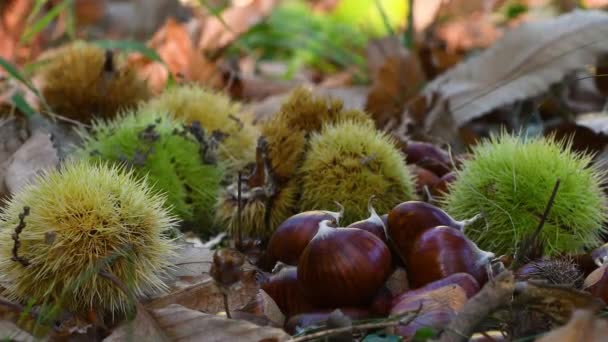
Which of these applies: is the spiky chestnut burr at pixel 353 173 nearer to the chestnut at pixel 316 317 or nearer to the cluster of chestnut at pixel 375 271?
the cluster of chestnut at pixel 375 271

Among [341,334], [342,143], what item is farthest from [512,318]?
[342,143]

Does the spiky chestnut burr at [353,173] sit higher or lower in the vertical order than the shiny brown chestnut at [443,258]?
higher

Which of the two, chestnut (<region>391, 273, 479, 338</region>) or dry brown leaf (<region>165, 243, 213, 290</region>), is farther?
dry brown leaf (<region>165, 243, 213, 290</region>)

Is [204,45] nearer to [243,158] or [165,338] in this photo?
[243,158]

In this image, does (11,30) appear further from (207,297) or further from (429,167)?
(207,297)

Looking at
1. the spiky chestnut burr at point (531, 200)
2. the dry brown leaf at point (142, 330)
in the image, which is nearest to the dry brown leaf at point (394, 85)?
the spiky chestnut burr at point (531, 200)

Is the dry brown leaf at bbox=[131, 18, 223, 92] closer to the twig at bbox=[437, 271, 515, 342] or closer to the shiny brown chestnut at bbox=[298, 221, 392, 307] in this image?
the shiny brown chestnut at bbox=[298, 221, 392, 307]

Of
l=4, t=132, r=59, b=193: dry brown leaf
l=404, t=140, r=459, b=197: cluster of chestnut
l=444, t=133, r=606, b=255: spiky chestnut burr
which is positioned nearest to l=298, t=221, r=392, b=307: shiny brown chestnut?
l=444, t=133, r=606, b=255: spiky chestnut burr
